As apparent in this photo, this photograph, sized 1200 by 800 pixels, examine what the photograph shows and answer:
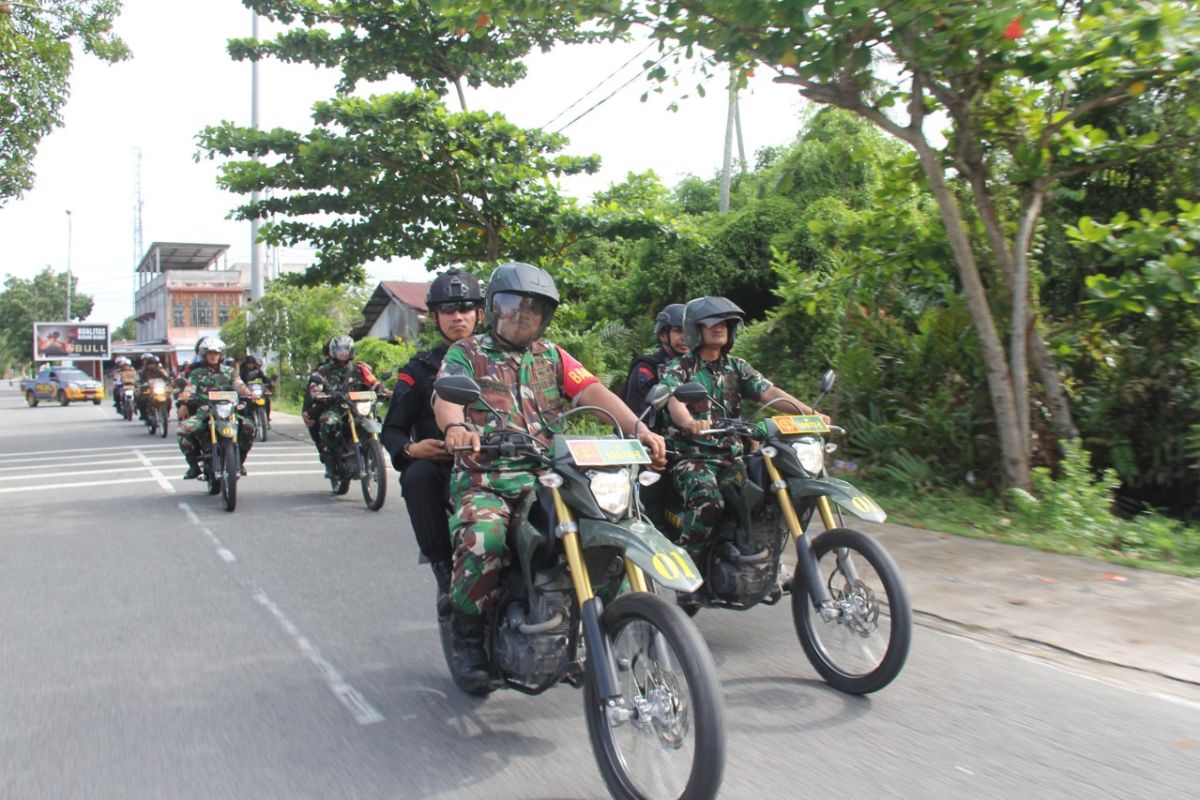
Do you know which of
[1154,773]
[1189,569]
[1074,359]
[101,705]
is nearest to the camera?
[1154,773]

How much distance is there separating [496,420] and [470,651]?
3.22 feet

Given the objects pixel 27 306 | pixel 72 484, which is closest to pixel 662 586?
pixel 72 484

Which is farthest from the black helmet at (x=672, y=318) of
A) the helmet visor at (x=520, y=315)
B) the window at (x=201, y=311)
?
the window at (x=201, y=311)

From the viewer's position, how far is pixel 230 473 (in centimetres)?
1022

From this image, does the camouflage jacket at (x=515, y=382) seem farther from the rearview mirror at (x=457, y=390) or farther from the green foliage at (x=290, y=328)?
the green foliage at (x=290, y=328)

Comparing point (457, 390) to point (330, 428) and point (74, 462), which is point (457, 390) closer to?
point (330, 428)

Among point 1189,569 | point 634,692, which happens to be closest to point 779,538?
point 634,692

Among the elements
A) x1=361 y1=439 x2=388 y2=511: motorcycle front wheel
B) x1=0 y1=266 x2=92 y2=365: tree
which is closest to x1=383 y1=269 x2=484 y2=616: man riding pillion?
x1=361 y1=439 x2=388 y2=511: motorcycle front wheel

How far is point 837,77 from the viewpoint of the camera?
27.9 ft

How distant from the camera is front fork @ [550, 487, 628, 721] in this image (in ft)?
10.9

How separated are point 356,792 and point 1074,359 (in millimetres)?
8168

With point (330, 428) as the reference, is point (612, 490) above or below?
above

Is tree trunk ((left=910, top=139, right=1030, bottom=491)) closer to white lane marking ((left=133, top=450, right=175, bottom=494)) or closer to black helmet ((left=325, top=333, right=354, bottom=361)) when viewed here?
black helmet ((left=325, top=333, right=354, bottom=361))

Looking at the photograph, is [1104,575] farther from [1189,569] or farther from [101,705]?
[101,705]
